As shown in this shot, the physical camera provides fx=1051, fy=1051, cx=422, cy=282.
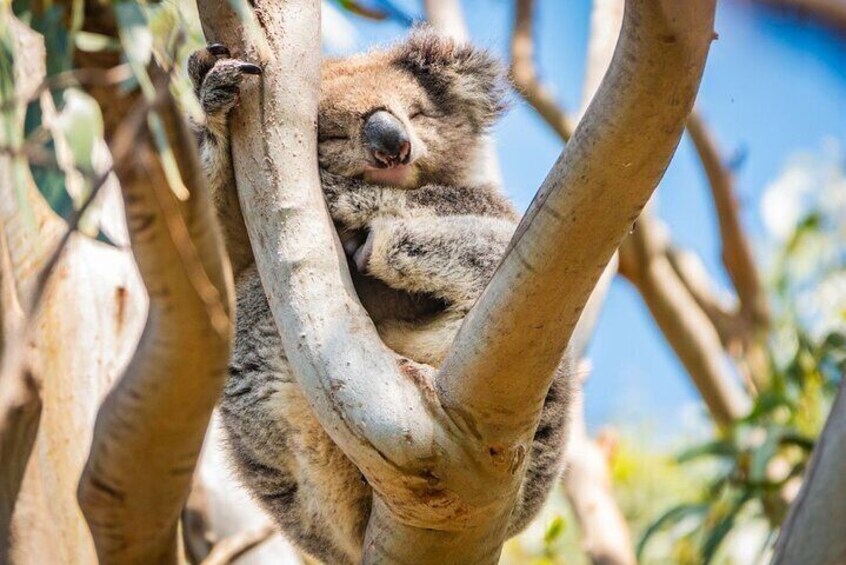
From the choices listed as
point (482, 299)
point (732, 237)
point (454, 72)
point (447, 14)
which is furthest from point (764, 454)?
point (482, 299)

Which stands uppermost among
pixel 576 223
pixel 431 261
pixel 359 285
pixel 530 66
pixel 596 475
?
pixel 576 223

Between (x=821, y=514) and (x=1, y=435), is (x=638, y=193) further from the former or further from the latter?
(x=1, y=435)

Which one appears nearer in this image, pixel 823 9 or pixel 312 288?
Answer: pixel 823 9

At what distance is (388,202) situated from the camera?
2121 millimetres

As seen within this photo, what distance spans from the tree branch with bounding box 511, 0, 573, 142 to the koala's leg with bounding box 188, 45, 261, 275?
8.22 ft

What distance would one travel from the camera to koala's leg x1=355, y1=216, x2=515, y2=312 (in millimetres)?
1971

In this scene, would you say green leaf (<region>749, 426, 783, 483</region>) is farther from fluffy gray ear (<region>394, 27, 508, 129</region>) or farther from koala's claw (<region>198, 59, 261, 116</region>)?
koala's claw (<region>198, 59, 261, 116</region>)

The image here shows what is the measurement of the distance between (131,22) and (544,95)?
2.55 meters

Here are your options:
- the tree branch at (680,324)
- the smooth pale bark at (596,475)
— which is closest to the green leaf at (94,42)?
the smooth pale bark at (596,475)

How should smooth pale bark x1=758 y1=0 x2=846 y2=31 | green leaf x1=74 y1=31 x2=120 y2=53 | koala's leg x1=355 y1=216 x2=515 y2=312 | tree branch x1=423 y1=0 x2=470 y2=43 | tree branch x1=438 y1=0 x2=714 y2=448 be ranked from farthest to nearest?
tree branch x1=423 y1=0 x2=470 y2=43
green leaf x1=74 y1=31 x2=120 y2=53
koala's leg x1=355 y1=216 x2=515 y2=312
tree branch x1=438 y1=0 x2=714 y2=448
smooth pale bark x1=758 y1=0 x2=846 y2=31

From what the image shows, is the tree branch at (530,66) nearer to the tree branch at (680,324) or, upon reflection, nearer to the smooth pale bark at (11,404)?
the tree branch at (680,324)

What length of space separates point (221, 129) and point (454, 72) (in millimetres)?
859

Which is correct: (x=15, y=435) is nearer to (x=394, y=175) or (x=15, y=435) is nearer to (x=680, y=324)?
(x=394, y=175)

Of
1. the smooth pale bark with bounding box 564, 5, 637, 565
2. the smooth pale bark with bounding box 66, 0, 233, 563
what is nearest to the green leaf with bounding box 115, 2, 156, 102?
the smooth pale bark with bounding box 66, 0, 233, 563
